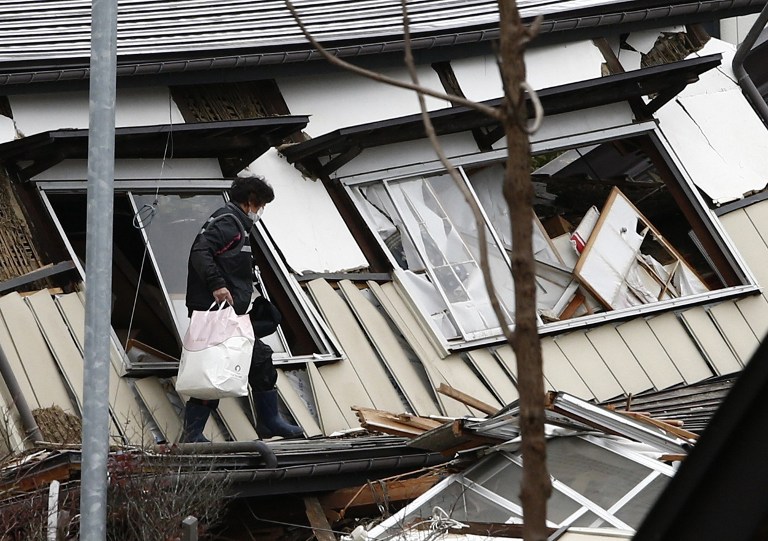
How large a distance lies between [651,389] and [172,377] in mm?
3867

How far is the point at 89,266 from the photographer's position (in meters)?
5.54

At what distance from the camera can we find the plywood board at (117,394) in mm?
8211

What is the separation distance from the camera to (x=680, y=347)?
10586 millimetres

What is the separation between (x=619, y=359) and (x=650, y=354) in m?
0.30

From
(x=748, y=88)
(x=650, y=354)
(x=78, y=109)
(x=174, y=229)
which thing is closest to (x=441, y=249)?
(x=650, y=354)

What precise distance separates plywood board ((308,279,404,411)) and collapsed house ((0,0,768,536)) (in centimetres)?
2

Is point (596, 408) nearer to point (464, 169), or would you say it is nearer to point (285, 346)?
point (285, 346)

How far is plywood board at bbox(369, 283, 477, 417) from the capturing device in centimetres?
960

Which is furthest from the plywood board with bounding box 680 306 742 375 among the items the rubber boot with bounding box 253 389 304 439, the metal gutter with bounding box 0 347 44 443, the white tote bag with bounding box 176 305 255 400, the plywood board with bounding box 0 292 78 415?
the metal gutter with bounding box 0 347 44 443

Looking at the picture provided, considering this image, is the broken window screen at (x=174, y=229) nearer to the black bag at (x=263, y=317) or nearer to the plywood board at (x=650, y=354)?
the black bag at (x=263, y=317)

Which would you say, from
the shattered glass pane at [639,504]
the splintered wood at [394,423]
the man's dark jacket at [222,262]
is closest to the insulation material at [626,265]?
the splintered wood at [394,423]

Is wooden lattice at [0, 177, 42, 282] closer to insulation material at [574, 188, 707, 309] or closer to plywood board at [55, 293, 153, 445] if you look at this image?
plywood board at [55, 293, 153, 445]

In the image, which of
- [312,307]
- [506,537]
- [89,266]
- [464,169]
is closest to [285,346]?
[312,307]

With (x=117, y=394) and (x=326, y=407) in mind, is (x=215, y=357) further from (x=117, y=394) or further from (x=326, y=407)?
(x=326, y=407)
